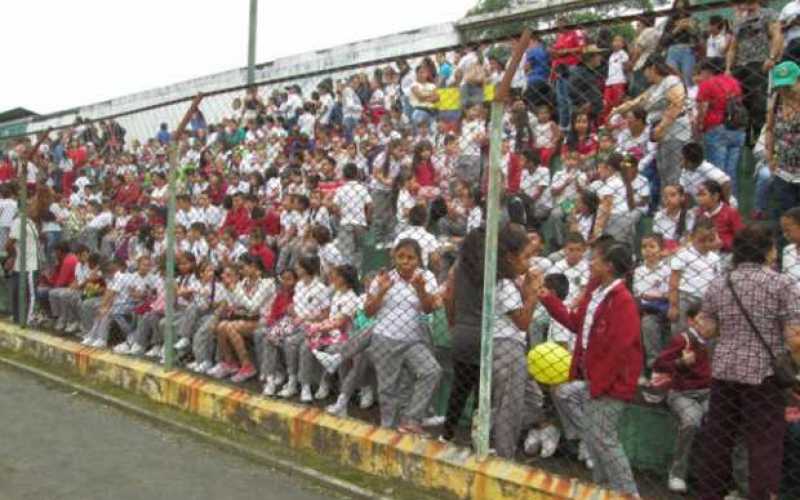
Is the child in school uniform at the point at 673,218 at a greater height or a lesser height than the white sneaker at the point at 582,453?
greater

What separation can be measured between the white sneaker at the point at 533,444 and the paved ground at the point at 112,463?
1.53m

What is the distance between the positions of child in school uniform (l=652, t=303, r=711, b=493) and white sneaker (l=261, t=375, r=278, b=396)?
342cm

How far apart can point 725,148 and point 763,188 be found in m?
0.86

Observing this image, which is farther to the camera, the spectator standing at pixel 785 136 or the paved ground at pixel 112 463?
the spectator standing at pixel 785 136

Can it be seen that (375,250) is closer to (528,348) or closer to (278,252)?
(278,252)

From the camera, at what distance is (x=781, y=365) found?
13.2 feet

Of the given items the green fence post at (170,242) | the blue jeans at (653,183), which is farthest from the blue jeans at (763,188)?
the green fence post at (170,242)

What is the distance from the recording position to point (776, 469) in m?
4.17

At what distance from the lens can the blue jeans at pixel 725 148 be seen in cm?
729

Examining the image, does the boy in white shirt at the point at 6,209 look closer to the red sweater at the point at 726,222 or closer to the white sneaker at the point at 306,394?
the white sneaker at the point at 306,394

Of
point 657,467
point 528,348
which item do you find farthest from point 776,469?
point 528,348

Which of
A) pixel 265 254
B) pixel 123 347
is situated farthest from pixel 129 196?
pixel 265 254

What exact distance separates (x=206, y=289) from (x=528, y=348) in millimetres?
3938

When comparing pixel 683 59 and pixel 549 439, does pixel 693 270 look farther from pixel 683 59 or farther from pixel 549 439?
pixel 683 59
